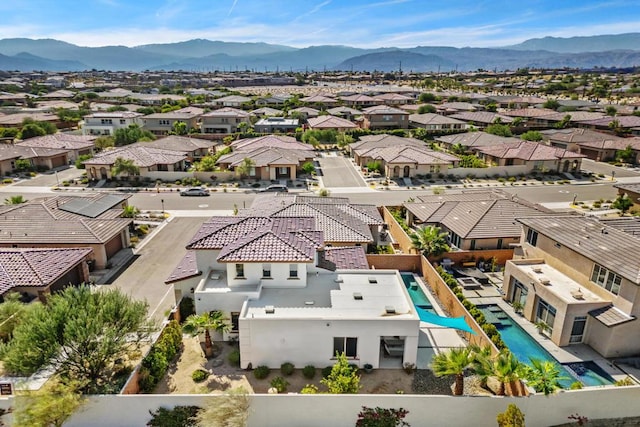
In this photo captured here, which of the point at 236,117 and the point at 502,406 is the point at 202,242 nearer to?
the point at 502,406

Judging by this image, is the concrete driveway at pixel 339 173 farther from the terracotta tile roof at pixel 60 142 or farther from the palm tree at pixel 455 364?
the terracotta tile roof at pixel 60 142

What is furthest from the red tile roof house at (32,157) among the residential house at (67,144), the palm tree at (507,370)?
the palm tree at (507,370)

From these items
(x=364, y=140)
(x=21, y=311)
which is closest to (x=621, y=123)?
(x=364, y=140)

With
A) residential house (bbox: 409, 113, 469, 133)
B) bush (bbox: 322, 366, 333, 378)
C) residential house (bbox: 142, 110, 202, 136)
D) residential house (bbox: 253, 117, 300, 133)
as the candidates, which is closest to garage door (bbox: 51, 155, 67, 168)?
residential house (bbox: 142, 110, 202, 136)

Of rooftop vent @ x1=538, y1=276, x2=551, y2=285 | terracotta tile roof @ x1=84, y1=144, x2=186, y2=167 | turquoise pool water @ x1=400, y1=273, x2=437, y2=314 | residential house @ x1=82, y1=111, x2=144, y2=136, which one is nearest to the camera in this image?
rooftop vent @ x1=538, y1=276, x2=551, y2=285

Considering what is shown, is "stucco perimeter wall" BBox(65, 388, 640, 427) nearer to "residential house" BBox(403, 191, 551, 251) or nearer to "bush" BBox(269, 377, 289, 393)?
"bush" BBox(269, 377, 289, 393)

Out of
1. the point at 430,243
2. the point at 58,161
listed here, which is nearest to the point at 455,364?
the point at 430,243
